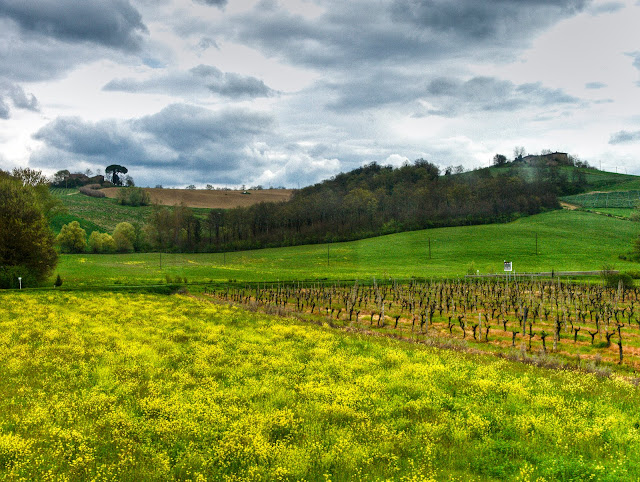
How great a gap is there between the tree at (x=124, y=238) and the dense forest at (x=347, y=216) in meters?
5.39

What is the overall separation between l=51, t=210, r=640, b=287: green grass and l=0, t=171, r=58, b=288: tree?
740 cm

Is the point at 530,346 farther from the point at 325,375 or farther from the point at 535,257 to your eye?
the point at 535,257

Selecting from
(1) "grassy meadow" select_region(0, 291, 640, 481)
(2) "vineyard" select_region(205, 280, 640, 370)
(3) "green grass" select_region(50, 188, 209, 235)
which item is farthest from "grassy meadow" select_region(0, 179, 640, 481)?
(3) "green grass" select_region(50, 188, 209, 235)

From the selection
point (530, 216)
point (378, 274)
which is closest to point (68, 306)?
point (378, 274)

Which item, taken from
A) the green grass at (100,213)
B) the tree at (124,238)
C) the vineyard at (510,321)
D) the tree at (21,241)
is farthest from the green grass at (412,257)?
the green grass at (100,213)

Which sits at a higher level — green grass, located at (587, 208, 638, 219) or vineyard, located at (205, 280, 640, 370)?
green grass, located at (587, 208, 638, 219)

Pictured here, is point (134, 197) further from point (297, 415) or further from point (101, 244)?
point (297, 415)

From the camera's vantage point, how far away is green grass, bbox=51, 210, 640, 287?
7975 cm

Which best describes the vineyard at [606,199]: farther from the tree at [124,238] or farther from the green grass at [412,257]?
the tree at [124,238]

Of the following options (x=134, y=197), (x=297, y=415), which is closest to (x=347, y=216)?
(x=134, y=197)

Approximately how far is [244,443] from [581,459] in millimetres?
8665

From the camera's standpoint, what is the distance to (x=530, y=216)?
478 feet

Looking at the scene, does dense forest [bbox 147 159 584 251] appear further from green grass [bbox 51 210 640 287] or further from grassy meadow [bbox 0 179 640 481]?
grassy meadow [bbox 0 179 640 481]

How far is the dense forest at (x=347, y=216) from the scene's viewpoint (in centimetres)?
13588
